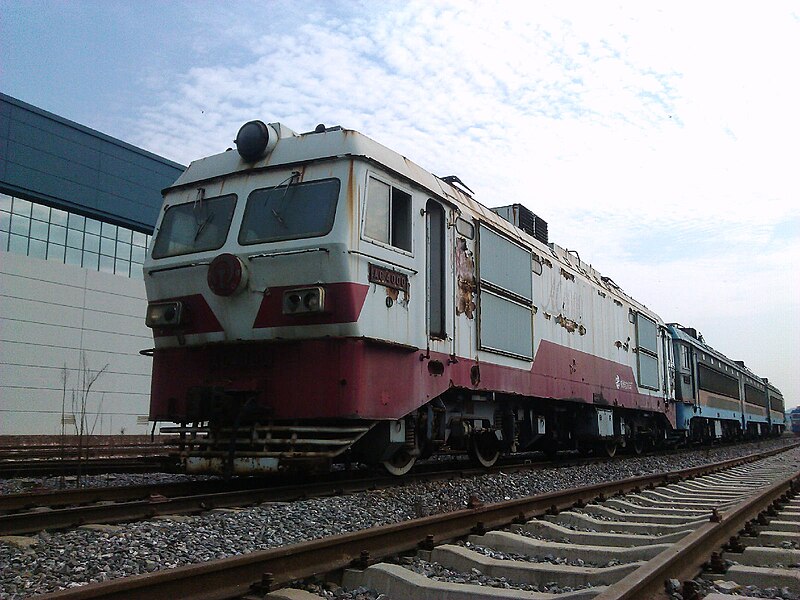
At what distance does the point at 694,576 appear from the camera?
3.78 meters

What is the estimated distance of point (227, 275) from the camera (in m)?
6.89

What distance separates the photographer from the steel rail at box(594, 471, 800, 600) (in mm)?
3015

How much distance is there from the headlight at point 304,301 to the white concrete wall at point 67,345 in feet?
53.4

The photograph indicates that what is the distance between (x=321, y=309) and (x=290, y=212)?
3.87 ft

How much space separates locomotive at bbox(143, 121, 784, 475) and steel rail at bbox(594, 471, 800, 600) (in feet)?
9.88

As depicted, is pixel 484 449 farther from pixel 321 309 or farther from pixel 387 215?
pixel 321 309

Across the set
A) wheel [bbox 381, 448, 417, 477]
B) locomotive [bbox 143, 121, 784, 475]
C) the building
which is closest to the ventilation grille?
locomotive [bbox 143, 121, 784, 475]

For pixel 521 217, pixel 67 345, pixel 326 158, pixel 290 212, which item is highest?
pixel 521 217

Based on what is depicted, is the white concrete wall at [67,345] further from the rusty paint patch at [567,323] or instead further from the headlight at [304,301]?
the headlight at [304,301]

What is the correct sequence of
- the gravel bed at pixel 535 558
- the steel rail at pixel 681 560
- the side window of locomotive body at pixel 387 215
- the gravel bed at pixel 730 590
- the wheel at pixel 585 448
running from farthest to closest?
1. the wheel at pixel 585 448
2. the side window of locomotive body at pixel 387 215
3. the gravel bed at pixel 535 558
4. the gravel bed at pixel 730 590
5. the steel rail at pixel 681 560

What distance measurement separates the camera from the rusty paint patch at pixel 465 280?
833 centimetres

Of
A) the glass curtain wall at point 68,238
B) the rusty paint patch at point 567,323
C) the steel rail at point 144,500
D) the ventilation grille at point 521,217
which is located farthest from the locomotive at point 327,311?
the glass curtain wall at point 68,238

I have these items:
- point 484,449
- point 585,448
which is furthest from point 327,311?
point 585,448

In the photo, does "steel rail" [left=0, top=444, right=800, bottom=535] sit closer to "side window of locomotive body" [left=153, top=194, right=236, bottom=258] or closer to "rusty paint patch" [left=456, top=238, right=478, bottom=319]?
"rusty paint patch" [left=456, top=238, right=478, bottom=319]
